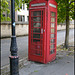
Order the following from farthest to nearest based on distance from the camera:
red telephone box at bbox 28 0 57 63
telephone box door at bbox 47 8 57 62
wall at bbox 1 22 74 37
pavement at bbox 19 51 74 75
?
wall at bbox 1 22 74 37
telephone box door at bbox 47 8 57 62
red telephone box at bbox 28 0 57 63
pavement at bbox 19 51 74 75

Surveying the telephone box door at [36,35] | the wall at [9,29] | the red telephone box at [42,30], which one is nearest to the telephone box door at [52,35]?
the red telephone box at [42,30]

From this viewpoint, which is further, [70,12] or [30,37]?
[70,12]

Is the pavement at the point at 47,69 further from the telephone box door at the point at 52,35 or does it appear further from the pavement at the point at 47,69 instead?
the telephone box door at the point at 52,35

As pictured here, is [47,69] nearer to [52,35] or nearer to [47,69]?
[47,69]

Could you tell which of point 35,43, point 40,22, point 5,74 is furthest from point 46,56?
point 5,74

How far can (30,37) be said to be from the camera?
580 cm

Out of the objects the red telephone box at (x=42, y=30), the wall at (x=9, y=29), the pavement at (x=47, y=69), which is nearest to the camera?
the pavement at (x=47, y=69)

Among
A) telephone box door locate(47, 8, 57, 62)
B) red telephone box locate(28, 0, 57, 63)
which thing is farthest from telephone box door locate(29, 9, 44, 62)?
telephone box door locate(47, 8, 57, 62)

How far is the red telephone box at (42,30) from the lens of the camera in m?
5.34

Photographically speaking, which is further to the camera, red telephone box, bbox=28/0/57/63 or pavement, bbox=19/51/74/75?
red telephone box, bbox=28/0/57/63

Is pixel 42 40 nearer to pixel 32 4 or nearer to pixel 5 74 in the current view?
pixel 32 4

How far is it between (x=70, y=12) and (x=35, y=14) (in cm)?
399

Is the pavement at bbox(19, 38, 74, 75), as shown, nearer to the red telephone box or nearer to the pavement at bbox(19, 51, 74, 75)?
the pavement at bbox(19, 51, 74, 75)

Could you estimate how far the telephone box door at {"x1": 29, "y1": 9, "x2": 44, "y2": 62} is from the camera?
5438 mm
